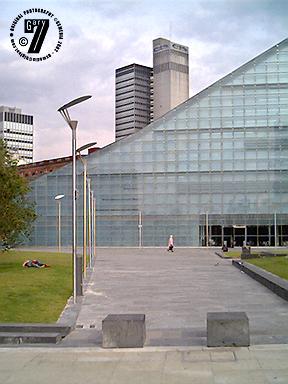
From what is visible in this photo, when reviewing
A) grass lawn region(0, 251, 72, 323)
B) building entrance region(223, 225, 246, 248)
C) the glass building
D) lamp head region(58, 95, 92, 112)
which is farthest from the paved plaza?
building entrance region(223, 225, 246, 248)

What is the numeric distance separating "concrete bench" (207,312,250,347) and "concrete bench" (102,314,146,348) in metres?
1.32

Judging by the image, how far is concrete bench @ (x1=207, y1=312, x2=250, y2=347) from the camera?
11.5m

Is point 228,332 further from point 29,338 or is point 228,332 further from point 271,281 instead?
point 271,281

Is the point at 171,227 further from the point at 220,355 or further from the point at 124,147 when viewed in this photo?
the point at 220,355

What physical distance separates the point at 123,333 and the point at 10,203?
2102cm

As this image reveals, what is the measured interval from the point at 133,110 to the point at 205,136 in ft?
409

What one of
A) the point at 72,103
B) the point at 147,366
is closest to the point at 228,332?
the point at 147,366

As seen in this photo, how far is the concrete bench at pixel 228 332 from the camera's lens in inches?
452

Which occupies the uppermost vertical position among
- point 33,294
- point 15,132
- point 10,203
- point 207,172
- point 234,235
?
point 15,132

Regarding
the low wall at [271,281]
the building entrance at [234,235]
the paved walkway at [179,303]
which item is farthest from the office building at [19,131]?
the low wall at [271,281]

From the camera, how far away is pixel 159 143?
7738cm

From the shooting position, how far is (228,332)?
37.9 ft

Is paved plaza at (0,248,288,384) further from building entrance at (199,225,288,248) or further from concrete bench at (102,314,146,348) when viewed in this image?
building entrance at (199,225,288,248)

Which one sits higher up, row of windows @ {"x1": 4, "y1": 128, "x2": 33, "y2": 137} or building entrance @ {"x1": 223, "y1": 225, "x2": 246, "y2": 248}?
row of windows @ {"x1": 4, "y1": 128, "x2": 33, "y2": 137}
